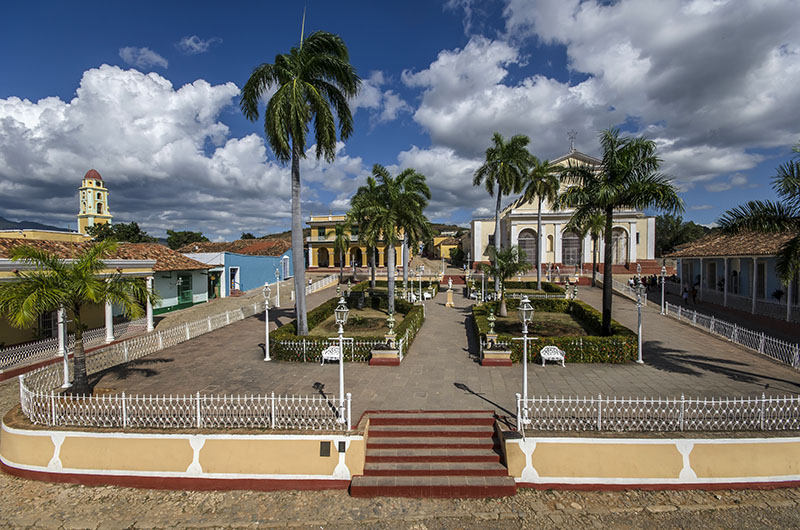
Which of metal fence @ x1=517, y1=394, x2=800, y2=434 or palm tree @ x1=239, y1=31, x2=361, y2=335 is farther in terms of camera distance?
palm tree @ x1=239, y1=31, x2=361, y2=335

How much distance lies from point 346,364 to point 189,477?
18.7ft

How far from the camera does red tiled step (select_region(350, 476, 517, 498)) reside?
6887mm

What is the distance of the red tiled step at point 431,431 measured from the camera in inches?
316

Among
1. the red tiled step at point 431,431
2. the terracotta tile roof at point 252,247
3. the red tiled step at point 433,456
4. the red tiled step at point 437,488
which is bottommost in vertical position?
the red tiled step at point 437,488

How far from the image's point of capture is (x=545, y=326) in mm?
17766

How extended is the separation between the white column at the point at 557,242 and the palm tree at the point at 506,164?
2007cm

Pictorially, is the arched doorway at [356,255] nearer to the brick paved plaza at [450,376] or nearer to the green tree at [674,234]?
the brick paved plaza at [450,376]

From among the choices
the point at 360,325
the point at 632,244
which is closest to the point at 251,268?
the point at 360,325

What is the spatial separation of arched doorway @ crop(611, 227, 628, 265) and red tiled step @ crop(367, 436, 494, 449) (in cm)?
4319

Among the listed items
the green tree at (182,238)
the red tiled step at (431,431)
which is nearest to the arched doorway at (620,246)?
the red tiled step at (431,431)

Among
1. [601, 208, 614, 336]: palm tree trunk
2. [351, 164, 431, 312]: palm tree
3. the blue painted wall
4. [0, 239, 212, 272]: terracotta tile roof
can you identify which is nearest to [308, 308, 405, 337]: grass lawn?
[351, 164, 431, 312]: palm tree

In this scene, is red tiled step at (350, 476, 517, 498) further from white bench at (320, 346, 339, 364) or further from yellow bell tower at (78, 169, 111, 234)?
yellow bell tower at (78, 169, 111, 234)

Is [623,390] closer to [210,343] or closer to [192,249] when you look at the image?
[210,343]

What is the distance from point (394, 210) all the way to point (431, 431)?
40.5ft
